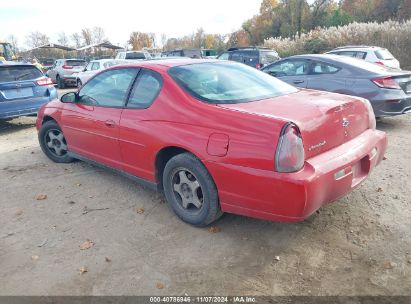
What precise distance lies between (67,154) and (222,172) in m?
3.12

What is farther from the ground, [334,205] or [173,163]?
[173,163]

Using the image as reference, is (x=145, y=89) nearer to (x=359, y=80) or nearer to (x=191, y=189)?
(x=191, y=189)

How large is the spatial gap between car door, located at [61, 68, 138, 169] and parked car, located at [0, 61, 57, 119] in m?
3.38

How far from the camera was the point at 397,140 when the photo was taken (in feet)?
19.5

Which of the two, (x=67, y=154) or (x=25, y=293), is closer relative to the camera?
(x=25, y=293)

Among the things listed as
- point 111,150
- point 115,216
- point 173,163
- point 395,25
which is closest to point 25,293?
point 115,216

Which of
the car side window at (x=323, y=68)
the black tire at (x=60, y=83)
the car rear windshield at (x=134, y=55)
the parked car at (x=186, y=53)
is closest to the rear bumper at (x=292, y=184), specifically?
the car side window at (x=323, y=68)

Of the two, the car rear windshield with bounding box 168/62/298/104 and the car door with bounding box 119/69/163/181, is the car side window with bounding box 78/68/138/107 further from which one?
the car rear windshield with bounding box 168/62/298/104

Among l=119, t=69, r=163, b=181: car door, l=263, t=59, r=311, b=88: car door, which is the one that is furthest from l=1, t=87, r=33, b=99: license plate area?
l=263, t=59, r=311, b=88: car door

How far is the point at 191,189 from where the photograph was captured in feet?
11.0

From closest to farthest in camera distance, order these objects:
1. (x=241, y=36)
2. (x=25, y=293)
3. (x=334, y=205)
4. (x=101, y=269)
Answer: (x=25, y=293) → (x=101, y=269) → (x=334, y=205) → (x=241, y=36)

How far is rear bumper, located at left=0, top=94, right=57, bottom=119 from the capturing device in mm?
7328

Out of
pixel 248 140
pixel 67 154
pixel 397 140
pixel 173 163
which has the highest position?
pixel 248 140

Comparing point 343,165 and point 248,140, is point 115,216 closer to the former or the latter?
point 248,140
